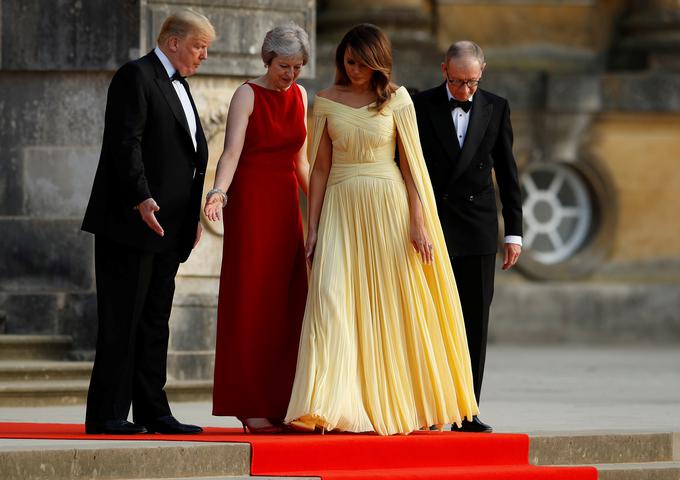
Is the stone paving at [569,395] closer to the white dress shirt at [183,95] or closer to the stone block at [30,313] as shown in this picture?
the stone block at [30,313]

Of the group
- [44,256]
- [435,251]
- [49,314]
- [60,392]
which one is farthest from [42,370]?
[435,251]

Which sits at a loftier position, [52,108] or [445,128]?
[52,108]

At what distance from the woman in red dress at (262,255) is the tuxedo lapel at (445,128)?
2.33 ft

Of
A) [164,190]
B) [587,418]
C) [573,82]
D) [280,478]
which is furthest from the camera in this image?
[573,82]

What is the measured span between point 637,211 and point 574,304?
1127 millimetres

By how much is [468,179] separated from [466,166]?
2.5 inches

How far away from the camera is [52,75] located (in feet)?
37.4

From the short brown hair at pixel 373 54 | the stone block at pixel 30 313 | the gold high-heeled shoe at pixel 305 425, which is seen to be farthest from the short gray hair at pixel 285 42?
the stone block at pixel 30 313

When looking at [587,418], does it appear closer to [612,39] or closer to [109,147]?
[109,147]

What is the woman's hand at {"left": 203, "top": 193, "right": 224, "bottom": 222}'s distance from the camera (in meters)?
7.62

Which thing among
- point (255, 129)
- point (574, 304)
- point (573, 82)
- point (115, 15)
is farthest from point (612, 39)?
point (255, 129)

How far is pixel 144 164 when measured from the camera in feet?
25.8

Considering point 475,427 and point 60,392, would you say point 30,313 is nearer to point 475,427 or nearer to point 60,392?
point 60,392

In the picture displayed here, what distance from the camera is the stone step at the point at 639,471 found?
8109 mm
